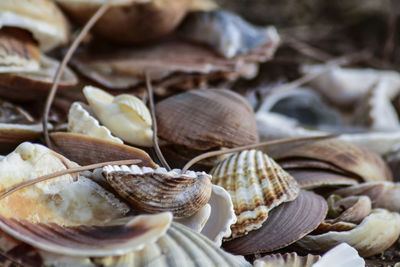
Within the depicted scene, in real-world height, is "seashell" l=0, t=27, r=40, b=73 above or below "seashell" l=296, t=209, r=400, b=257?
above

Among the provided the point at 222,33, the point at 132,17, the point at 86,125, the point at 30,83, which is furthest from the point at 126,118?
the point at 222,33

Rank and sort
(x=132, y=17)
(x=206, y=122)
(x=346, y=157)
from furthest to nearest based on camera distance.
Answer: (x=132, y=17)
(x=346, y=157)
(x=206, y=122)

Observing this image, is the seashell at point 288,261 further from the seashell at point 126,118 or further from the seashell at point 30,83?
the seashell at point 30,83

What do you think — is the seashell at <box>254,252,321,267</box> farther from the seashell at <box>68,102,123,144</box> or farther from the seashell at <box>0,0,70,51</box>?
the seashell at <box>0,0,70,51</box>

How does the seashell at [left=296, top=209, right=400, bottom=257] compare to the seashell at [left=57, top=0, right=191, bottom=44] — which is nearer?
the seashell at [left=296, top=209, right=400, bottom=257]

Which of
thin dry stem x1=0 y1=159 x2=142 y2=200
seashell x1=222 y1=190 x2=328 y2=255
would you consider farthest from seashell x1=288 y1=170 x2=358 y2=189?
thin dry stem x1=0 y1=159 x2=142 y2=200

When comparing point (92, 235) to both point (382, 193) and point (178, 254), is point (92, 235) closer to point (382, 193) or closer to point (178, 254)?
point (178, 254)
